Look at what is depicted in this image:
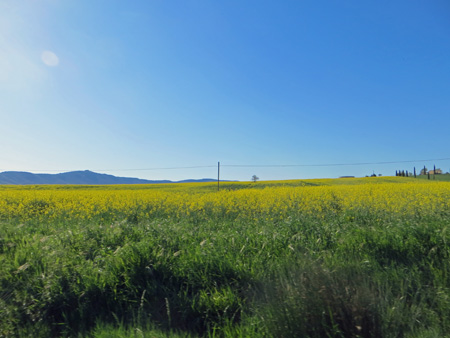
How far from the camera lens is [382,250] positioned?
152 inches

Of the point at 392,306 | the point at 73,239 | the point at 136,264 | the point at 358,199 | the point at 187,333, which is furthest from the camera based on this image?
the point at 358,199

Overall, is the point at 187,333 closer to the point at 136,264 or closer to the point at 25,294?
the point at 136,264

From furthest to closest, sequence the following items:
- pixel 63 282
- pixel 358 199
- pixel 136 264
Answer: pixel 358 199
pixel 136 264
pixel 63 282

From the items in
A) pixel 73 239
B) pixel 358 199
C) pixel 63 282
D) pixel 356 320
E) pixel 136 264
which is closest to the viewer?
pixel 356 320

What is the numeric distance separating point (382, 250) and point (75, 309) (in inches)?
173

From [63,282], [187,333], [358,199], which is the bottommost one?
[187,333]

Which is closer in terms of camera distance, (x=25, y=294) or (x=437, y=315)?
(x=437, y=315)

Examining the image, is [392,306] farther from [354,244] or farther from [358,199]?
[358,199]

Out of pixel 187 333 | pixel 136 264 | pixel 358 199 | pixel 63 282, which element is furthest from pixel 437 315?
pixel 358 199

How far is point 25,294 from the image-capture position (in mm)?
3145

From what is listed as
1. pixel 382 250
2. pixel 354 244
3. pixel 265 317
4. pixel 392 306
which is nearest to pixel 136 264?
pixel 265 317

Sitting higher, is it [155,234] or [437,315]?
[155,234]

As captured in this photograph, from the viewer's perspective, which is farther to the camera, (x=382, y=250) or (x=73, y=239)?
(x=73, y=239)

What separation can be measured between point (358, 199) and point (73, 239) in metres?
9.13
